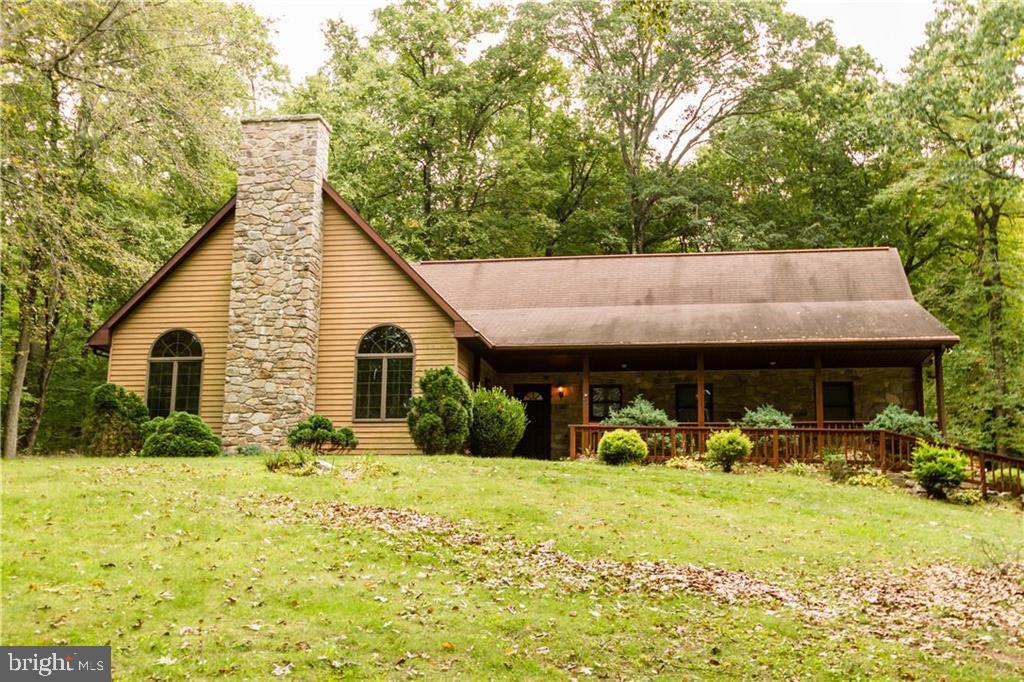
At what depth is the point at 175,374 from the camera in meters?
19.4

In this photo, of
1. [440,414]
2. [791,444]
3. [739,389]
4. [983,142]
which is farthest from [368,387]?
[983,142]

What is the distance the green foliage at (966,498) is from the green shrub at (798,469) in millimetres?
2443

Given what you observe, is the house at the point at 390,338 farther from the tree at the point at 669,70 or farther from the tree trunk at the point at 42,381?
the tree at the point at 669,70

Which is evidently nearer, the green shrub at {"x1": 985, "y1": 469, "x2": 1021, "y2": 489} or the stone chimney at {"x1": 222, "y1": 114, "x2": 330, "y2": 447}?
the green shrub at {"x1": 985, "y1": 469, "x2": 1021, "y2": 489}

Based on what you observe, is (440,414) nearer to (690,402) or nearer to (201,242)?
(201,242)

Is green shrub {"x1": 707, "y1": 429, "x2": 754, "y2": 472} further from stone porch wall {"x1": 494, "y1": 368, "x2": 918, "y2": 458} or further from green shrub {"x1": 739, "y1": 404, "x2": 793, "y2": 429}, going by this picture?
stone porch wall {"x1": 494, "y1": 368, "x2": 918, "y2": 458}

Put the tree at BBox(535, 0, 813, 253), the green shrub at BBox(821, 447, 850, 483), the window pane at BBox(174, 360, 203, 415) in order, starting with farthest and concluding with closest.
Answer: the tree at BBox(535, 0, 813, 253) < the window pane at BBox(174, 360, 203, 415) < the green shrub at BBox(821, 447, 850, 483)

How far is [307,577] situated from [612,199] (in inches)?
1153

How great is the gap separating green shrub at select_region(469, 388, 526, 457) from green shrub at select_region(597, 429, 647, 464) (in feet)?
6.32

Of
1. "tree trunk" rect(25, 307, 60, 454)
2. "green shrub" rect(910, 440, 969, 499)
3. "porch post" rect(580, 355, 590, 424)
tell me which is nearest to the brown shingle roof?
"porch post" rect(580, 355, 590, 424)

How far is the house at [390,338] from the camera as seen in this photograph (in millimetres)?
18578

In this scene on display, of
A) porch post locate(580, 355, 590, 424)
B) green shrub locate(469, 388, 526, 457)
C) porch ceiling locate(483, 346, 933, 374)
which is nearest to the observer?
green shrub locate(469, 388, 526, 457)

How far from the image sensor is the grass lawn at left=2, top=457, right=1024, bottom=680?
23.7 feet

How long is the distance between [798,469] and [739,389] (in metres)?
4.87
